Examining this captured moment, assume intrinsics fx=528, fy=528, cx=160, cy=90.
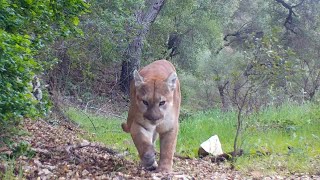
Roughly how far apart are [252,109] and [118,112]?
6.99 m

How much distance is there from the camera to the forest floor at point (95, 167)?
18.6 feet

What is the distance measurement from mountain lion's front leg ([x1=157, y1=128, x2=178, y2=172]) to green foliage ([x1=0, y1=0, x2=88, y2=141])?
6.23 ft

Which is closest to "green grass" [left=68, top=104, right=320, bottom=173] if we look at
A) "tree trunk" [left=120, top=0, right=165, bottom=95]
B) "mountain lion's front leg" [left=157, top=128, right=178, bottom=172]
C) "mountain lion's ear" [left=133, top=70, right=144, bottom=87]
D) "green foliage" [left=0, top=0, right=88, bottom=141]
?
"mountain lion's front leg" [left=157, top=128, right=178, bottom=172]

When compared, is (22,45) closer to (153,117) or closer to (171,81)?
(153,117)

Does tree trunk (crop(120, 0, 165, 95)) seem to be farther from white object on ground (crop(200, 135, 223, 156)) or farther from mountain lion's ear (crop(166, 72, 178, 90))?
mountain lion's ear (crop(166, 72, 178, 90))

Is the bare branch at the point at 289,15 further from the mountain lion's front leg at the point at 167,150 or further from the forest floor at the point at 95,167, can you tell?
the mountain lion's front leg at the point at 167,150

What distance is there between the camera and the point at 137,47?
713 inches

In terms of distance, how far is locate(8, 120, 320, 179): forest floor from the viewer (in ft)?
18.6

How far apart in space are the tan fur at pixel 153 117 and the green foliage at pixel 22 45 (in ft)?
4.29

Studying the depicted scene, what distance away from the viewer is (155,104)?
6.96 metres

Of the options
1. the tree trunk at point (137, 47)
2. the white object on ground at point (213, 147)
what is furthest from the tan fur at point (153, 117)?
the tree trunk at point (137, 47)

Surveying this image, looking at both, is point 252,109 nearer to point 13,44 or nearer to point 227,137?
point 227,137

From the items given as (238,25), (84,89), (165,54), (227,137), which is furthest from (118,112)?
(238,25)

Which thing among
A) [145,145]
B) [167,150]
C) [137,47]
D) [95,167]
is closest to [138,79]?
[145,145]
